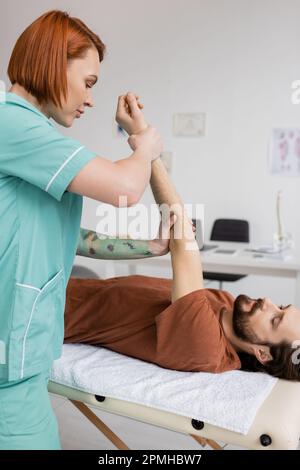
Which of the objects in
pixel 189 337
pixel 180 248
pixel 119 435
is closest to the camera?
pixel 189 337

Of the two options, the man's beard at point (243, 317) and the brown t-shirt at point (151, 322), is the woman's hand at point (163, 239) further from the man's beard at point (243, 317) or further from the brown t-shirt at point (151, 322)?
the man's beard at point (243, 317)

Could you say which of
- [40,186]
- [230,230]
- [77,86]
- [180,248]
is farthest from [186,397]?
[230,230]

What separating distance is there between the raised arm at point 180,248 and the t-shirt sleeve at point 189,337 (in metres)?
0.05

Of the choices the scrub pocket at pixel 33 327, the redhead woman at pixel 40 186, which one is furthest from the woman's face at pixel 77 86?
the scrub pocket at pixel 33 327

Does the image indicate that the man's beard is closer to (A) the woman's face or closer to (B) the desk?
(A) the woman's face

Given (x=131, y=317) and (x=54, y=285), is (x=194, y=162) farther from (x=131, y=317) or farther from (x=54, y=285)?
(x=54, y=285)

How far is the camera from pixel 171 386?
1291mm

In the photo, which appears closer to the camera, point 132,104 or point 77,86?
point 77,86

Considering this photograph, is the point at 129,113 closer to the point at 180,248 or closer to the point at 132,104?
the point at 132,104

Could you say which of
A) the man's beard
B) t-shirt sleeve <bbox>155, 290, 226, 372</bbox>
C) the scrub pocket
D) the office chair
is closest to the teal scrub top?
the scrub pocket

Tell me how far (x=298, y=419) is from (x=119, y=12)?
4255 millimetres

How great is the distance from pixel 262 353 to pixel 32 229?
82 cm

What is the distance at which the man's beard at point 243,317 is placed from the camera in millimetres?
1523

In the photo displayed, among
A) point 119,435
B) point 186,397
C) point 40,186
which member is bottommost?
point 119,435
